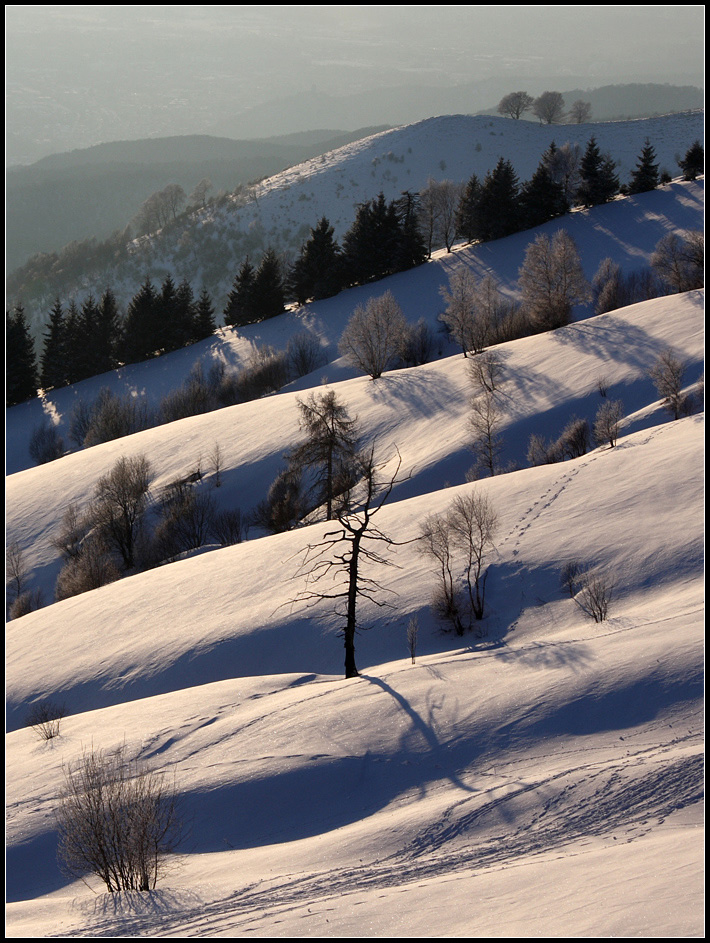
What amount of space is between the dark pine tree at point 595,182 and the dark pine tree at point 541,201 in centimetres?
215

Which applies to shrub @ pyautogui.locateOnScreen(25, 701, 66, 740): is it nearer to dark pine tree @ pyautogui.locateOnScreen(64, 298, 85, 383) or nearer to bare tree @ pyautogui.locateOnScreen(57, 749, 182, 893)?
bare tree @ pyautogui.locateOnScreen(57, 749, 182, 893)

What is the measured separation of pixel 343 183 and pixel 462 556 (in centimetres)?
9892

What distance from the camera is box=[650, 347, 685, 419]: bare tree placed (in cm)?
3111

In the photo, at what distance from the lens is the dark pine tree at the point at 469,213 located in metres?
68.6

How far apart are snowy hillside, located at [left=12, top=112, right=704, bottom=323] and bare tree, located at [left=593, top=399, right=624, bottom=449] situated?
7813 centimetres

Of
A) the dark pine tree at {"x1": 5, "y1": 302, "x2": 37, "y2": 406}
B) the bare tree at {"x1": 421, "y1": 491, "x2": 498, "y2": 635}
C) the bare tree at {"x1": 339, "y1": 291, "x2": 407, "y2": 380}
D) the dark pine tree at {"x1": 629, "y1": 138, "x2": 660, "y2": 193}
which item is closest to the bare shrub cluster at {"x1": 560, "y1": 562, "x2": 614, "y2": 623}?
the bare tree at {"x1": 421, "y1": 491, "x2": 498, "y2": 635}

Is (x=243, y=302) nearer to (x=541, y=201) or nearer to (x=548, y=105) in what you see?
(x=541, y=201)

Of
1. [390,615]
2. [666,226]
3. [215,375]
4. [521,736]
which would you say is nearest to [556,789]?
[521,736]

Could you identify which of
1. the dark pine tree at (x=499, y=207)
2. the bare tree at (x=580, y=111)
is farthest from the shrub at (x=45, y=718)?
the bare tree at (x=580, y=111)

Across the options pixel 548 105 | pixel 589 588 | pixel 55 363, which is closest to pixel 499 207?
pixel 55 363

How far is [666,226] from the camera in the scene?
61.3 metres

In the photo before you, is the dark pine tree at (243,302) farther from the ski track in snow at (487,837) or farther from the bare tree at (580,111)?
the bare tree at (580,111)

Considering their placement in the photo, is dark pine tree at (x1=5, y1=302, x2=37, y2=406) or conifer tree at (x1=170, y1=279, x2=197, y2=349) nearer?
dark pine tree at (x1=5, y1=302, x2=37, y2=406)

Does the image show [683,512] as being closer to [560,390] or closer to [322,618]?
[322,618]
